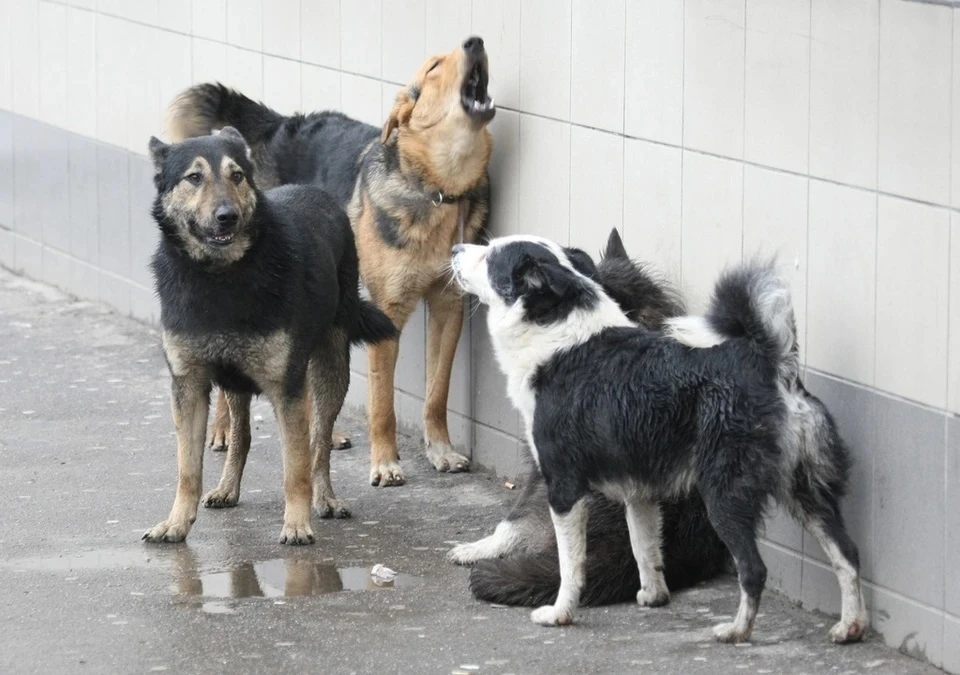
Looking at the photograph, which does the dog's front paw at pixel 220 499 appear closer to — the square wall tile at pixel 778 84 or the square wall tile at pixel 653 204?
the square wall tile at pixel 653 204

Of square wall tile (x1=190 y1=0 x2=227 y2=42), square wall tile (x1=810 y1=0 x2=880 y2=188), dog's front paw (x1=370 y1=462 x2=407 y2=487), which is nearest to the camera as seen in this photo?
square wall tile (x1=810 y1=0 x2=880 y2=188)

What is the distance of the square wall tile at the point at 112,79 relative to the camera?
11.1 metres

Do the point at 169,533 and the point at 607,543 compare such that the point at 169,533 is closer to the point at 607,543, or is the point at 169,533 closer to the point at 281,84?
the point at 607,543

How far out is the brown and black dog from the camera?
7.69 m

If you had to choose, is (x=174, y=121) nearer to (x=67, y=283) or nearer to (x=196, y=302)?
(x=196, y=302)

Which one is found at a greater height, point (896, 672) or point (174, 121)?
point (174, 121)

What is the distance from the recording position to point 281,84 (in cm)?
954

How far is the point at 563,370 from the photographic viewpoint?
226 inches

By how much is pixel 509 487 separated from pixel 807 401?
260cm

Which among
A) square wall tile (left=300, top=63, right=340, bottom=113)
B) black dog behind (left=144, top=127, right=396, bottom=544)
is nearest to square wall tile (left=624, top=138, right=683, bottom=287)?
black dog behind (left=144, top=127, right=396, bottom=544)

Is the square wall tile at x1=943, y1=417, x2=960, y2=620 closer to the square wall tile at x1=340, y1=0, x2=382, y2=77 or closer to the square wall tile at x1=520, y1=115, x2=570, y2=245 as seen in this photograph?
the square wall tile at x1=520, y1=115, x2=570, y2=245

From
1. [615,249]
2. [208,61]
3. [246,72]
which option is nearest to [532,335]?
[615,249]

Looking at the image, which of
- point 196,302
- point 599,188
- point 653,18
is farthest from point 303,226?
point 653,18

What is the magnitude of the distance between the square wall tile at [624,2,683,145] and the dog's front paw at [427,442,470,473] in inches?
80.2
